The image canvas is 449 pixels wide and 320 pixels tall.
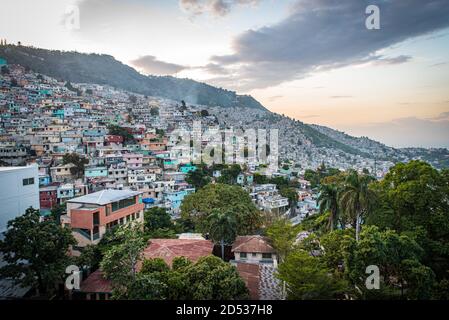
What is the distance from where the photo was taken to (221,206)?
1920cm

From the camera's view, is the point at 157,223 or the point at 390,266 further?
the point at 157,223

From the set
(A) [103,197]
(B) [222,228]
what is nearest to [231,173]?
(B) [222,228]

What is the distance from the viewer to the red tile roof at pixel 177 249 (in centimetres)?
1276

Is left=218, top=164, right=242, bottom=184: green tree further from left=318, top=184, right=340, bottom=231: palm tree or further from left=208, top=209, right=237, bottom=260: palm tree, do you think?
left=318, top=184, right=340, bottom=231: palm tree

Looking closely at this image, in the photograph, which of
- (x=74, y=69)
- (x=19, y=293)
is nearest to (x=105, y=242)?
A: (x=19, y=293)

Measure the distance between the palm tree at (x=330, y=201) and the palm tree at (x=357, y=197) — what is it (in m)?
1.02

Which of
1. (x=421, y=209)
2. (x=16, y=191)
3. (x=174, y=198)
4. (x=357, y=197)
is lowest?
(x=174, y=198)

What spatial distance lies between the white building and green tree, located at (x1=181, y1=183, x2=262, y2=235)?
27.5ft

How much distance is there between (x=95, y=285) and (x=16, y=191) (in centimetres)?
512

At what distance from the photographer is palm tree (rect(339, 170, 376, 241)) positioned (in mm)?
12062

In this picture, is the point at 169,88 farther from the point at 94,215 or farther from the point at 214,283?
the point at 214,283

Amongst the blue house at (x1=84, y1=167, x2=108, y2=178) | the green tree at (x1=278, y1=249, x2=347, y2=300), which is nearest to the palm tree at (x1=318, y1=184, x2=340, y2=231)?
the green tree at (x1=278, y1=249, x2=347, y2=300)

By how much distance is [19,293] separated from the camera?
10.9m

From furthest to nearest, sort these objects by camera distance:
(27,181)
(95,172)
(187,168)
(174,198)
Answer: (187,168) → (95,172) → (174,198) → (27,181)
